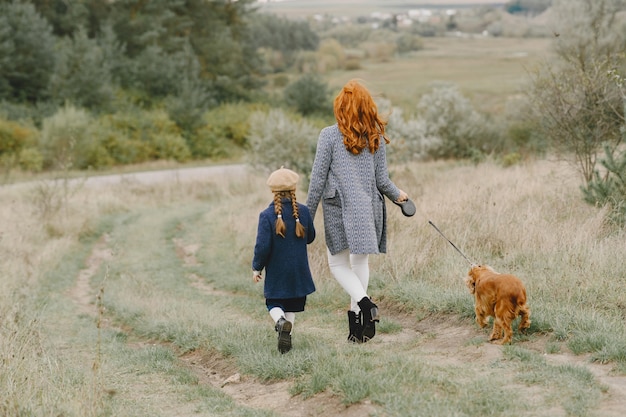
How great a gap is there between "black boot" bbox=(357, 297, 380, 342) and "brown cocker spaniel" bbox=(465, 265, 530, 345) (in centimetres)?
86

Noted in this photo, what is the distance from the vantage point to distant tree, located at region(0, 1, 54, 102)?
3522 centimetres

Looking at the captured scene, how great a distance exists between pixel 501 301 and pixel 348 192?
1.49 metres

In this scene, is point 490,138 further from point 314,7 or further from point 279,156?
point 314,7

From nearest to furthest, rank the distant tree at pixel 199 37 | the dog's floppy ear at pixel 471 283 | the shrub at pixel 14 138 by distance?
1. the dog's floppy ear at pixel 471 283
2. the shrub at pixel 14 138
3. the distant tree at pixel 199 37

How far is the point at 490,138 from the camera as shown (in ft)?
98.1

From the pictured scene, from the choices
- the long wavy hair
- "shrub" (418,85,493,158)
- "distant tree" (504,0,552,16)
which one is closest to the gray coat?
the long wavy hair

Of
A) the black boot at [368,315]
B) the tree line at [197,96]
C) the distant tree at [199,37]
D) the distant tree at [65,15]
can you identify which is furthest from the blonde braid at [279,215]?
the distant tree at [65,15]

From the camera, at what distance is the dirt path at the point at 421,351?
4496 mm

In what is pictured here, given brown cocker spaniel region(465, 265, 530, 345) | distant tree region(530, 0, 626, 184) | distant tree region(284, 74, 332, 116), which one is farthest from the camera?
distant tree region(284, 74, 332, 116)

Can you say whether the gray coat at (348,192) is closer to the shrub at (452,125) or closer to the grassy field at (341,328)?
the grassy field at (341,328)

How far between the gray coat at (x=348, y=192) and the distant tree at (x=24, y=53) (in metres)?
32.9

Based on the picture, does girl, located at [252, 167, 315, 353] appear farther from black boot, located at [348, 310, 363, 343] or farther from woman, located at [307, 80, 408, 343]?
black boot, located at [348, 310, 363, 343]

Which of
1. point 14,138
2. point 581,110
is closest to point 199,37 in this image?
point 14,138

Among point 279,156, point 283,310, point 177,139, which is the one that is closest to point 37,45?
point 177,139
